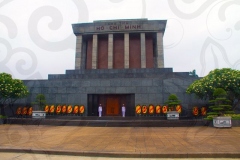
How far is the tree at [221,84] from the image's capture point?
16984mm

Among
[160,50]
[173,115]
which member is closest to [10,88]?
[173,115]

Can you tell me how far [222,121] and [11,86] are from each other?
18.0 m

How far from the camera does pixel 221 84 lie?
17266 millimetres

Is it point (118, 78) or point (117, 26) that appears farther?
point (117, 26)

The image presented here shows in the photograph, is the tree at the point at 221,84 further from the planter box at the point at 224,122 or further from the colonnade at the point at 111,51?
the colonnade at the point at 111,51

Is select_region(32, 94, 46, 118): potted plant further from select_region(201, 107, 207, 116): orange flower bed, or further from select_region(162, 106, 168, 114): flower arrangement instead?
select_region(201, 107, 207, 116): orange flower bed

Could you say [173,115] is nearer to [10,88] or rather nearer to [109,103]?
[109,103]

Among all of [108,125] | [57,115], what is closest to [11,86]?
[57,115]

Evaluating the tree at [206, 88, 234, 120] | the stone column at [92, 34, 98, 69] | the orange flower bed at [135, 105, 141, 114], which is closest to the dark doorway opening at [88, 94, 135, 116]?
the orange flower bed at [135, 105, 141, 114]

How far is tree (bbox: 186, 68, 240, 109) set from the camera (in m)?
17.0

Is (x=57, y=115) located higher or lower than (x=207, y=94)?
lower

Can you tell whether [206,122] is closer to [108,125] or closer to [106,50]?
[108,125]

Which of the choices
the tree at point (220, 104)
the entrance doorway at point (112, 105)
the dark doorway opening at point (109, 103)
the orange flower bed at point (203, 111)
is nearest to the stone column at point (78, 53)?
the dark doorway opening at point (109, 103)

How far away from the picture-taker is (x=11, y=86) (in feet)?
62.3
